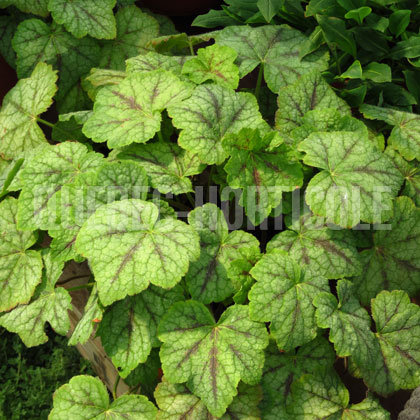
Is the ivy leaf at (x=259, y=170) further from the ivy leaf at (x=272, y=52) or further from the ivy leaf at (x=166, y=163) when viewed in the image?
the ivy leaf at (x=272, y=52)

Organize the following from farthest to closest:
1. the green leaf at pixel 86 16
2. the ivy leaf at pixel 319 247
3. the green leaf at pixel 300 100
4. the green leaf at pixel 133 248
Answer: the green leaf at pixel 86 16 → the green leaf at pixel 300 100 → the ivy leaf at pixel 319 247 → the green leaf at pixel 133 248

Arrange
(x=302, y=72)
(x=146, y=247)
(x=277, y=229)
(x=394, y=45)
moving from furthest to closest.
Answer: (x=394, y=45), (x=302, y=72), (x=277, y=229), (x=146, y=247)

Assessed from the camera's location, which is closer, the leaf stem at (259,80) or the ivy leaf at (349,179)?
the ivy leaf at (349,179)

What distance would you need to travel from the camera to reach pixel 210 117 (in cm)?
172

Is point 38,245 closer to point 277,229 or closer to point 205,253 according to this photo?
point 205,253

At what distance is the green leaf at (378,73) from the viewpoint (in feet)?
6.35

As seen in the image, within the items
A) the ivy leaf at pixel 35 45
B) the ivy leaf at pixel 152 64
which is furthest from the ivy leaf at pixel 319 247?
the ivy leaf at pixel 35 45

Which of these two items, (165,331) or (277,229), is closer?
(165,331)

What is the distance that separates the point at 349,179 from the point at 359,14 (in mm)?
722

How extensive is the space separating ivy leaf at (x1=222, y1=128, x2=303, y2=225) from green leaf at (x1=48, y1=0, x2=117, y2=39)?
0.90 meters

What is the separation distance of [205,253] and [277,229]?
1.04 ft

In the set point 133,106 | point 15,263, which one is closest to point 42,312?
point 15,263

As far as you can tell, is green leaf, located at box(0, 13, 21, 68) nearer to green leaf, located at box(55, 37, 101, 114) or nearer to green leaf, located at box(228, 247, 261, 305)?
green leaf, located at box(55, 37, 101, 114)

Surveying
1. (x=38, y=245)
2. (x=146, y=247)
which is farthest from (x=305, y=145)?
(x=38, y=245)
